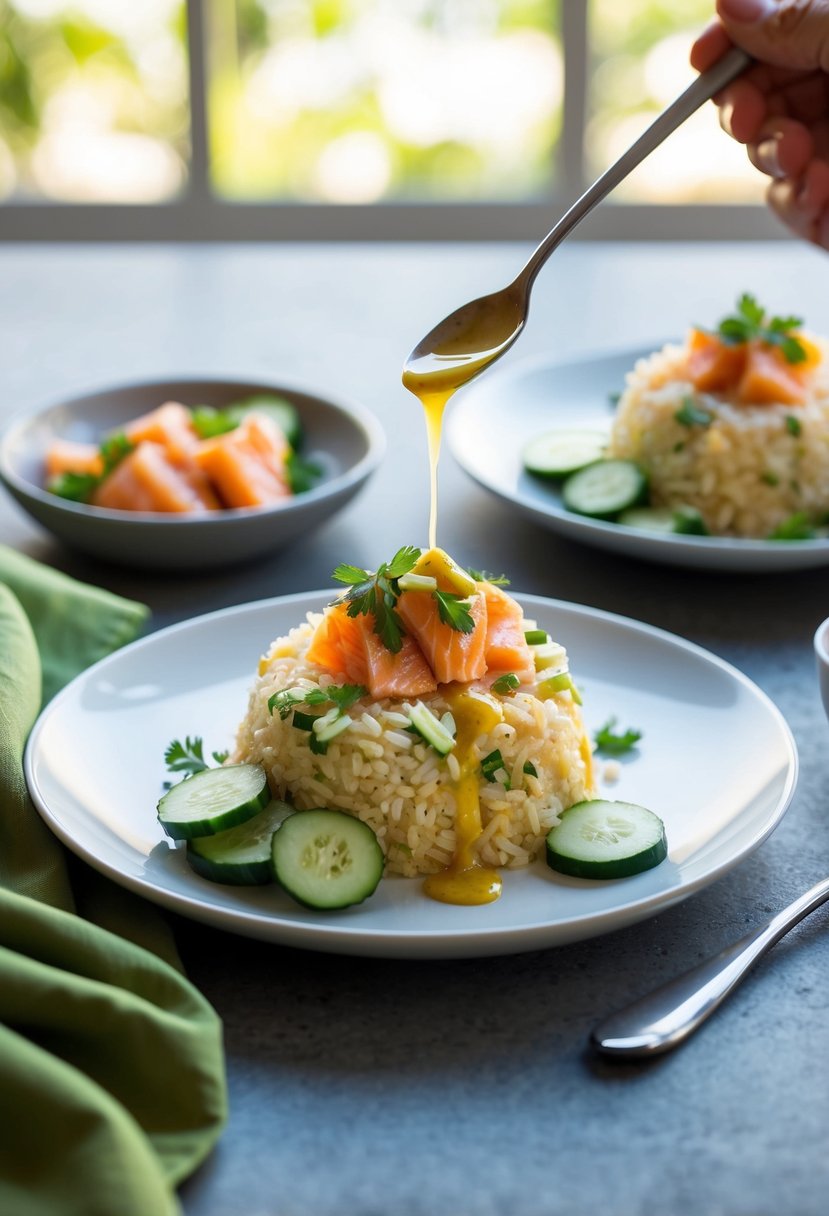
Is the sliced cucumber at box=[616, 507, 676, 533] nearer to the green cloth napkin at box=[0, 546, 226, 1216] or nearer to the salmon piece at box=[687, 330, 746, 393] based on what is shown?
the salmon piece at box=[687, 330, 746, 393]

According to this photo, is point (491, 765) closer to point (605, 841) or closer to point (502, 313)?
point (605, 841)

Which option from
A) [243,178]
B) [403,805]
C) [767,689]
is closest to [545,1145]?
[403,805]

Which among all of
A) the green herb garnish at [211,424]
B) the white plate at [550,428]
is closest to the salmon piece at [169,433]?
the green herb garnish at [211,424]

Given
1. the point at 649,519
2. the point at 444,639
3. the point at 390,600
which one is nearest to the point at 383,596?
the point at 390,600

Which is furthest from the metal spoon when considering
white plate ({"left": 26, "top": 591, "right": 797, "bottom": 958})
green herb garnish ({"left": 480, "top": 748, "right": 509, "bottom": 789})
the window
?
the window

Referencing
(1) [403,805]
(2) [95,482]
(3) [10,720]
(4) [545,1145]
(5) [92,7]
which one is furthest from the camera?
(5) [92,7]

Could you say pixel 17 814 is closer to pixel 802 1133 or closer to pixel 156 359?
pixel 802 1133

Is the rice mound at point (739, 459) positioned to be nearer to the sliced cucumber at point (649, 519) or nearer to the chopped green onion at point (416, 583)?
the sliced cucumber at point (649, 519)
